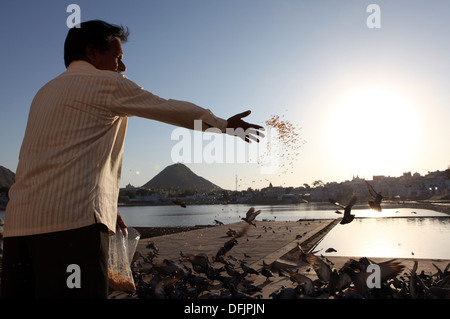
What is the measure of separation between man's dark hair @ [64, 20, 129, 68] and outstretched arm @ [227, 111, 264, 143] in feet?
2.82

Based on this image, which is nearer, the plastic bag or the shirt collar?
the shirt collar

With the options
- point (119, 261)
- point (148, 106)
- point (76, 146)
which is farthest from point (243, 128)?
point (119, 261)

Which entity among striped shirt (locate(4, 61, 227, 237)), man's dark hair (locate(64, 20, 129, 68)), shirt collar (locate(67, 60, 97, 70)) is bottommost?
striped shirt (locate(4, 61, 227, 237))

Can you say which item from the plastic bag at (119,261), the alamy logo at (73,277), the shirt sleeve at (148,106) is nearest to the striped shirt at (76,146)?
the shirt sleeve at (148,106)

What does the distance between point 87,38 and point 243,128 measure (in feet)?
3.48

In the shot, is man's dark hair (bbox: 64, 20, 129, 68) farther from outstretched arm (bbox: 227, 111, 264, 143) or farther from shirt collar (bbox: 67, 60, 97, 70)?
outstretched arm (bbox: 227, 111, 264, 143)

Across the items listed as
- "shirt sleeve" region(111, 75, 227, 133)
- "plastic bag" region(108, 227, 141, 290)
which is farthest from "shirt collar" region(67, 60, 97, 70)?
"plastic bag" region(108, 227, 141, 290)

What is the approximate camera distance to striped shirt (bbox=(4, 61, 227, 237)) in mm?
1760

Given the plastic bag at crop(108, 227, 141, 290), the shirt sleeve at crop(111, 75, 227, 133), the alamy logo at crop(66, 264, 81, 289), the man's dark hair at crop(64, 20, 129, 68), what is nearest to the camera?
the alamy logo at crop(66, 264, 81, 289)

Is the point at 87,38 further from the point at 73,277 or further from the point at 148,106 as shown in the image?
the point at 73,277

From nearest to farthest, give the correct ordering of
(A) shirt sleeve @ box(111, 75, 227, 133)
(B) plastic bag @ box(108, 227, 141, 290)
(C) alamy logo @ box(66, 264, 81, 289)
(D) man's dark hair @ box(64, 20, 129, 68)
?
(C) alamy logo @ box(66, 264, 81, 289)
(A) shirt sleeve @ box(111, 75, 227, 133)
(D) man's dark hair @ box(64, 20, 129, 68)
(B) plastic bag @ box(108, 227, 141, 290)

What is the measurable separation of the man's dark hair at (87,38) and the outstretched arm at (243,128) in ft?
2.82
